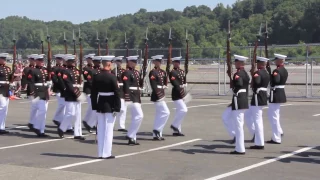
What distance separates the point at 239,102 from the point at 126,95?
2.79m

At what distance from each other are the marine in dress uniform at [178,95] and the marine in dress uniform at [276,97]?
2.23 metres

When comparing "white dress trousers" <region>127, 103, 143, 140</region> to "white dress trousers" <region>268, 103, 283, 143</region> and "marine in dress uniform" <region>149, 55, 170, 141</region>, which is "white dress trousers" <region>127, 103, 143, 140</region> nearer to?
"marine in dress uniform" <region>149, 55, 170, 141</region>

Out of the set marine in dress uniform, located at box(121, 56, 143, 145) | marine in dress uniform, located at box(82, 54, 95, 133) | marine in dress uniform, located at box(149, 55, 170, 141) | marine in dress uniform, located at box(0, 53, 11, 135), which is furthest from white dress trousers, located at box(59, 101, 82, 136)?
marine in dress uniform, located at box(0, 53, 11, 135)

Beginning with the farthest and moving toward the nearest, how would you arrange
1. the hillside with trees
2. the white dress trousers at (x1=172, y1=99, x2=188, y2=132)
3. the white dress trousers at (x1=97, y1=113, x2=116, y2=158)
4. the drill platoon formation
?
1. the hillside with trees
2. the white dress trousers at (x1=172, y1=99, x2=188, y2=132)
3. the drill platoon formation
4. the white dress trousers at (x1=97, y1=113, x2=116, y2=158)

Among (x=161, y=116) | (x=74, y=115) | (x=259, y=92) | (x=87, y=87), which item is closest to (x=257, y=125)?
(x=259, y=92)

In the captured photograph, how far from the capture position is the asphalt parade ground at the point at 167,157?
9703 millimetres

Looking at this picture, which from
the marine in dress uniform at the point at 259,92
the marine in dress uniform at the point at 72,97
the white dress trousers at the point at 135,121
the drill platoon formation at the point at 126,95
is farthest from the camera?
the marine in dress uniform at the point at 72,97

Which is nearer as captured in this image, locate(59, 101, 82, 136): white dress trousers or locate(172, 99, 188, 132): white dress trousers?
locate(59, 101, 82, 136): white dress trousers

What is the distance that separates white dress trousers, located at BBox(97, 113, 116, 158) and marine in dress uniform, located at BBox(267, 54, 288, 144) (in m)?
4.00

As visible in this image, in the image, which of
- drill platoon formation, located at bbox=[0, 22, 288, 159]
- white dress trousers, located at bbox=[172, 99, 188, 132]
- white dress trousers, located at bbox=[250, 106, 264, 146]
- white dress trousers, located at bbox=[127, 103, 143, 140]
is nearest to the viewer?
drill platoon formation, located at bbox=[0, 22, 288, 159]

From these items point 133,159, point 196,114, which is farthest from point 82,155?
point 196,114

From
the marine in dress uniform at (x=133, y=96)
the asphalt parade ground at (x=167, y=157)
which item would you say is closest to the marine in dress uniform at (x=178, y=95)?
the asphalt parade ground at (x=167, y=157)

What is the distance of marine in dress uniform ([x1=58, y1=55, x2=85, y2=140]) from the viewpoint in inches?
550

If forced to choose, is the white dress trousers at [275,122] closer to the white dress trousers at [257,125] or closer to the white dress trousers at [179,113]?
the white dress trousers at [257,125]
